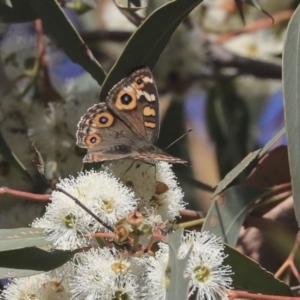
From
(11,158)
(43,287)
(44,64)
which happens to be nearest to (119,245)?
(43,287)

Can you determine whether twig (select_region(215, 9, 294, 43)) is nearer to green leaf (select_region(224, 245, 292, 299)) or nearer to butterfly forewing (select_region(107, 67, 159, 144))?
butterfly forewing (select_region(107, 67, 159, 144))

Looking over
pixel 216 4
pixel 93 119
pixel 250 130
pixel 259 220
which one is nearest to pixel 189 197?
pixel 250 130

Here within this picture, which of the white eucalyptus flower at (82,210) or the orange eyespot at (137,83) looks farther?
the orange eyespot at (137,83)

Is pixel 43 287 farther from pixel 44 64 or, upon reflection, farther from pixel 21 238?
pixel 44 64

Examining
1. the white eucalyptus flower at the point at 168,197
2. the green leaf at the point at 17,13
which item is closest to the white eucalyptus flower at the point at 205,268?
the white eucalyptus flower at the point at 168,197

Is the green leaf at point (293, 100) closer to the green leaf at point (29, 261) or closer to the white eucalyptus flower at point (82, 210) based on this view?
the white eucalyptus flower at point (82, 210)

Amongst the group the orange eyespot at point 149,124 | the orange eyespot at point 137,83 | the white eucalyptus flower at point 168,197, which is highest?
the orange eyespot at point 137,83

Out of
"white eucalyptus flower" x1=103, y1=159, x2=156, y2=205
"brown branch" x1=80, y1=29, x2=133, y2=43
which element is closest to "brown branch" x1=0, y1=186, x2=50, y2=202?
"white eucalyptus flower" x1=103, y1=159, x2=156, y2=205
